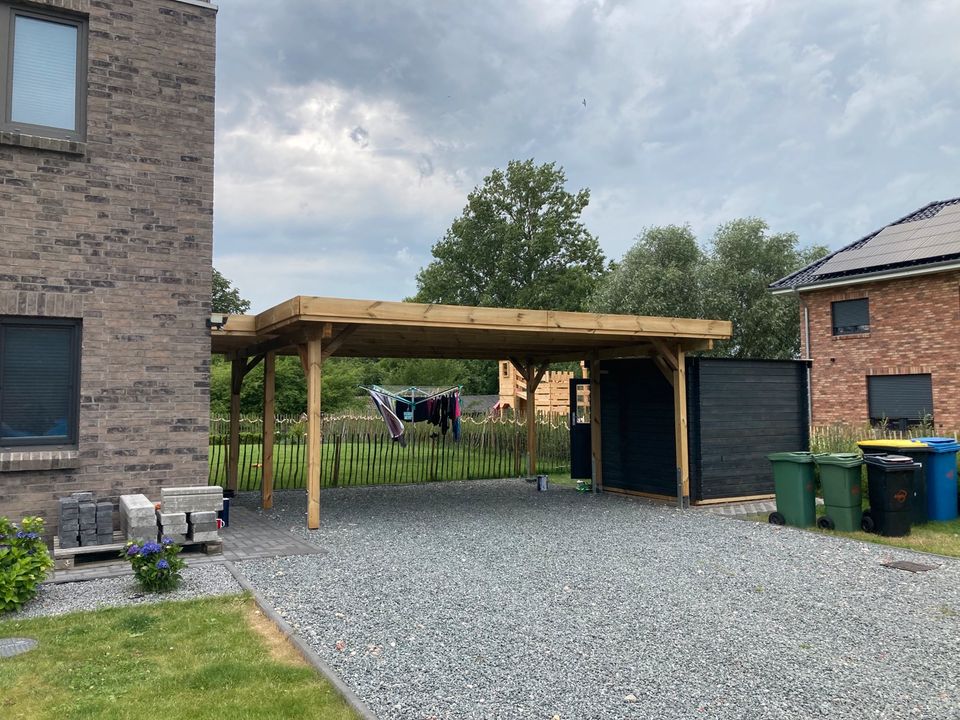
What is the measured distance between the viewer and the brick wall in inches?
699

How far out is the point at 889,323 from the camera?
62.5 feet

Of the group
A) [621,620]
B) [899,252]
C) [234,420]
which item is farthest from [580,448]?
[899,252]

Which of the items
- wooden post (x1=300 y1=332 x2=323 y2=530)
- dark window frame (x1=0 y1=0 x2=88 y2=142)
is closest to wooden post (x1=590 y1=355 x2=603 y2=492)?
wooden post (x1=300 y1=332 x2=323 y2=530)

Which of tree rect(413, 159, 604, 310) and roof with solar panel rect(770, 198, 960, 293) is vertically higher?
tree rect(413, 159, 604, 310)

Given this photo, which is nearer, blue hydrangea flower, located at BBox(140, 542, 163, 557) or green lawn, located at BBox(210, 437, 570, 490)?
blue hydrangea flower, located at BBox(140, 542, 163, 557)

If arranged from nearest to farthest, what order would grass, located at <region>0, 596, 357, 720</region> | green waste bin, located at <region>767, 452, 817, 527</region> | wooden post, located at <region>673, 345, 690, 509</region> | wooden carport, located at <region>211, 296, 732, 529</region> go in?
grass, located at <region>0, 596, 357, 720</region>
wooden carport, located at <region>211, 296, 732, 529</region>
green waste bin, located at <region>767, 452, 817, 527</region>
wooden post, located at <region>673, 345, 690, 509</region>

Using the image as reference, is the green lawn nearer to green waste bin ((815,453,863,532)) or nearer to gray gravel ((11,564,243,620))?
gray gravel ((11,564,243,620))

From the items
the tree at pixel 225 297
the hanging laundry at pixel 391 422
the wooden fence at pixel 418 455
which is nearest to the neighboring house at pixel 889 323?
the wooden fence at pixel 418 455

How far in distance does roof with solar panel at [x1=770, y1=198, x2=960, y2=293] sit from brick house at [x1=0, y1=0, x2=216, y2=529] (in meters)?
17.9

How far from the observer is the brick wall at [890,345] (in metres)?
17.8

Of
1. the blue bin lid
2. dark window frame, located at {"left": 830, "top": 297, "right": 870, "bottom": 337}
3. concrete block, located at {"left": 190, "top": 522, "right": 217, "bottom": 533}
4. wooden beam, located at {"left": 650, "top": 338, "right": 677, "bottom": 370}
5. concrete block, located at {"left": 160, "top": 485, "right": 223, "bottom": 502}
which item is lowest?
concrete block, located at {"left": 190, "top": 522, "right": 217, "bottom": 533}

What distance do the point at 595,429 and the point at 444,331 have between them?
4179 millimetres

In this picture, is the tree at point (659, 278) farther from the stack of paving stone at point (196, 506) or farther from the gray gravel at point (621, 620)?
the stack of paving stone at point (196, 506)

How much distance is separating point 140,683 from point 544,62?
58.5ft
